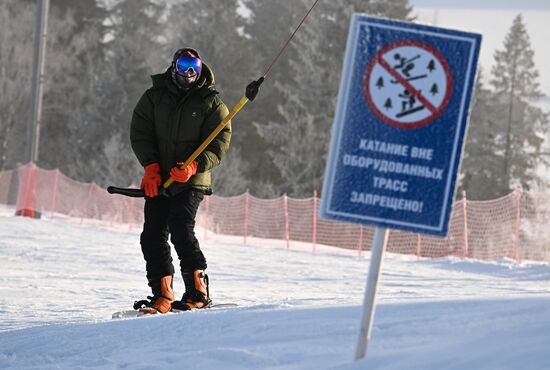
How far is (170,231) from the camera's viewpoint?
713cm

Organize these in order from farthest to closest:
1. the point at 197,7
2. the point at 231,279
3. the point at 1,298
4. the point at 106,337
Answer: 1. the point at 197,7
2. the point at 231,279
3. the point at 1,298
4. the point at 106,337

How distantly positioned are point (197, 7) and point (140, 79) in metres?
9.76

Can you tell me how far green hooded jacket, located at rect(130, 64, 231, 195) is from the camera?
7008 millimetres

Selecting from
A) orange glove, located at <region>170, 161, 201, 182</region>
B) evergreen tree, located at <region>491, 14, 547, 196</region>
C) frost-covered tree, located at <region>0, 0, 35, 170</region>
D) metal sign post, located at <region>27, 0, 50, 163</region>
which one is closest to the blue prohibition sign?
orange glove, located at <region>170, 161, 201, 182</region>

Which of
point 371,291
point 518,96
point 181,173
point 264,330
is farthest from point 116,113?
point 371,291

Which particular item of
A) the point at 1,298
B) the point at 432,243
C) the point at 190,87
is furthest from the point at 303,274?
the point at 432,243

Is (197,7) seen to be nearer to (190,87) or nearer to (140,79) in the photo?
(140,79)

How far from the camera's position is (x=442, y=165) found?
13.2 feet

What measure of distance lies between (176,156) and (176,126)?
0.62ft

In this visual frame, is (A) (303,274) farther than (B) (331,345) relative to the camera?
Yes

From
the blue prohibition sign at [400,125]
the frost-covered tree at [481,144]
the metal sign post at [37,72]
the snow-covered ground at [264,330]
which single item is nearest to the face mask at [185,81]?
the snow-covered ground at [264,330]

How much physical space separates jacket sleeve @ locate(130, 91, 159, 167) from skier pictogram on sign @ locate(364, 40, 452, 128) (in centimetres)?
319

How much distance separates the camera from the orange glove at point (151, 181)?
271 inches

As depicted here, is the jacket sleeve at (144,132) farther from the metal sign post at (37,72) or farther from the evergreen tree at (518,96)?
the evergreen tree at (518,96)
